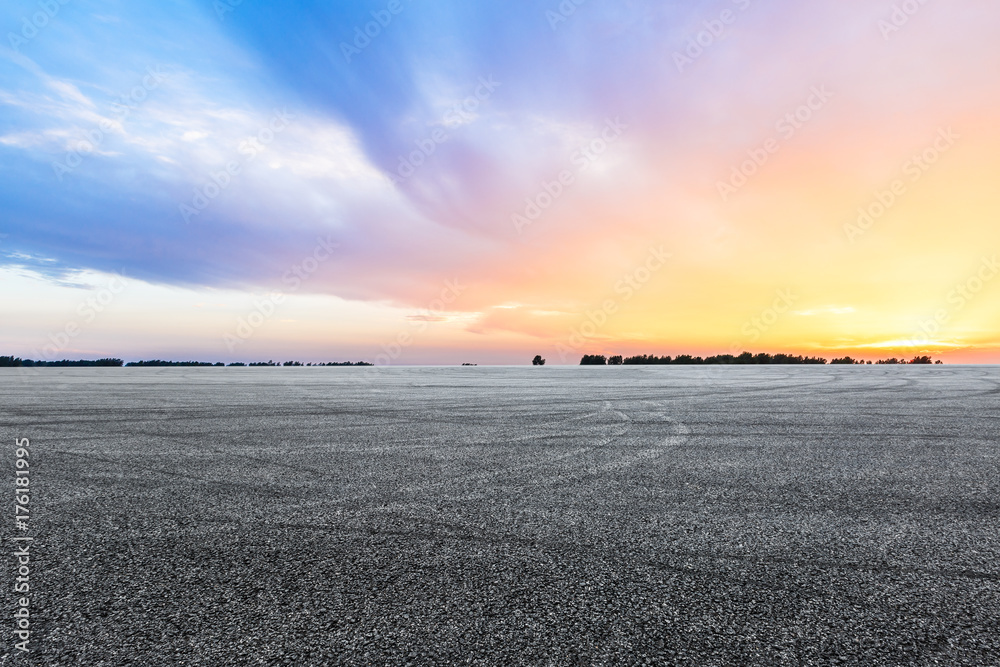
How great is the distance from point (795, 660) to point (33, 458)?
23.1ft

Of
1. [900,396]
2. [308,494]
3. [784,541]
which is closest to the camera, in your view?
[784,541]

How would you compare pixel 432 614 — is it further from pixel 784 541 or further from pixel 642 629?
pixel 784 541

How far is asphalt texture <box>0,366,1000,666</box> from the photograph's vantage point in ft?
6.94

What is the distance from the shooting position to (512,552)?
9.89ft

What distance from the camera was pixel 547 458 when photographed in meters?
5.77

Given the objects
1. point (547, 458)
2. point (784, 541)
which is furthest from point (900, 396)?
point (784, 541)

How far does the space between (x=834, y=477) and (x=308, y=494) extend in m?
4.48

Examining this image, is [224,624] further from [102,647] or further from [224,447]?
[224,447]

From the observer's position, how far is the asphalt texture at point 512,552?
212cm

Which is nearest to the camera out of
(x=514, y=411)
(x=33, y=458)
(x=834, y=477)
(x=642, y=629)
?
(x=642, y=629)

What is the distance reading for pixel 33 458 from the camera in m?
5.75

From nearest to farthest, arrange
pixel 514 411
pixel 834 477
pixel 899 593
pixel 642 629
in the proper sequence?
pixel 642 629
pixel 899 593
pixel 834 477
pixel 514 411

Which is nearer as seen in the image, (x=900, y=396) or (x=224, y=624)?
(x=224, y=624)

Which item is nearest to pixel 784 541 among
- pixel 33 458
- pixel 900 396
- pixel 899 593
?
pixel 899 593
